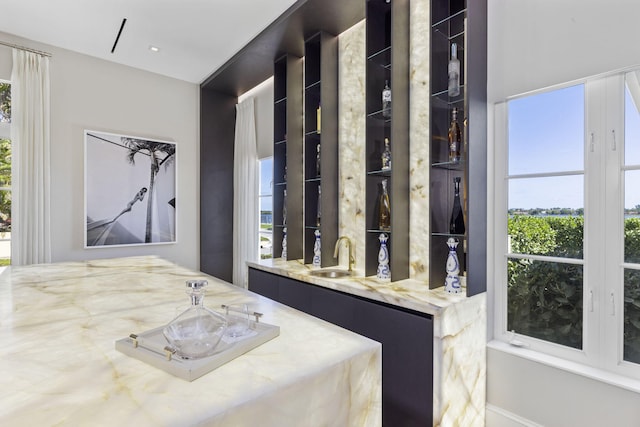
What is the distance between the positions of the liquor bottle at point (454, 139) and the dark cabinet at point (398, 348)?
934 millimetres

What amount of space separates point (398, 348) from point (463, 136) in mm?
1261

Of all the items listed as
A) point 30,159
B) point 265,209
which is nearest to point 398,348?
point 265,209

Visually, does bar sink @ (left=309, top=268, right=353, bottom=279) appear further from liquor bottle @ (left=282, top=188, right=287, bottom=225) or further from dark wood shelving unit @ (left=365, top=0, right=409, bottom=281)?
liquor bottle @ (left=282, top=188, right=287, bottom=225)

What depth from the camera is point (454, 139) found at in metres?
2.03

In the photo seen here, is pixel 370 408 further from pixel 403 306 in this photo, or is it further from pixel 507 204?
pixel 507 204

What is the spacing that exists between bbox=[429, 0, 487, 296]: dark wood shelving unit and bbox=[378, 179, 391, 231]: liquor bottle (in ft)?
1.27

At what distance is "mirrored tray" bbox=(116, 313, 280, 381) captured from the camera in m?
0.74

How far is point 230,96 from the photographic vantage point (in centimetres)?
422

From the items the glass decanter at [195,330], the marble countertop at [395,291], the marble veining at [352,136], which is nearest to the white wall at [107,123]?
the marble countertop at [395,291]

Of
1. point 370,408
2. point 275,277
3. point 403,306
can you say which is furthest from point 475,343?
point 275,277

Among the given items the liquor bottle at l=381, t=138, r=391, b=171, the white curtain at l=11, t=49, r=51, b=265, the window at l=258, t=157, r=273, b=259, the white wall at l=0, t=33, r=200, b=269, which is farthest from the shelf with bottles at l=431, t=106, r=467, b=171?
the white curtain at l=11, t=49, r=51, b=265

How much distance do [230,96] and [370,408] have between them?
4059 mm

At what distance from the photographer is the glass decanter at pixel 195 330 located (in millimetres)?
817

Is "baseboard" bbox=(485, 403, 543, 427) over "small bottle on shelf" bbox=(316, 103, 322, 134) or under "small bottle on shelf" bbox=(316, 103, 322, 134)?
under
